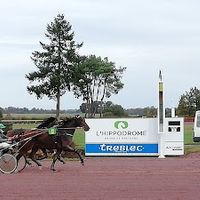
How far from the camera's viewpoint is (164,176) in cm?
1784

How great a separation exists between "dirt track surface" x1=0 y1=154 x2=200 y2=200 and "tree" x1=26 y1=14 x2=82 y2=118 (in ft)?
211

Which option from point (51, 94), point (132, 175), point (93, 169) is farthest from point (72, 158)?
point (51, 94)

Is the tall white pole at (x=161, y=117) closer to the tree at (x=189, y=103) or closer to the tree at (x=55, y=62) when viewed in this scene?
the tree at (x=55, y=62)

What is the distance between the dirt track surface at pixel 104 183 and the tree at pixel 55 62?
6421 cm

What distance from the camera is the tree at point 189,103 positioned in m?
105

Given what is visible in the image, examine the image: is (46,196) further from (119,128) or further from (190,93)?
(190,93)

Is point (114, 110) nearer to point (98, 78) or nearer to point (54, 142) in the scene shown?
point (98, 78)

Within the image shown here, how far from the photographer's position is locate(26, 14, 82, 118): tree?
8569cm

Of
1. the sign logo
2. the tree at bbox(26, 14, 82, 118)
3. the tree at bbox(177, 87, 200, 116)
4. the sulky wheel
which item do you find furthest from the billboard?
the tree at bbox(177, 87, 200, 116)

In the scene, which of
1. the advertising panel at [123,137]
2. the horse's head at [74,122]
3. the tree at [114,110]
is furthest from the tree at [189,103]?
the horse's head at [74,122]

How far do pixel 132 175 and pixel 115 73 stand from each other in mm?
85026

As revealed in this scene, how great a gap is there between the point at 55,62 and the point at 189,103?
3011 centimetres

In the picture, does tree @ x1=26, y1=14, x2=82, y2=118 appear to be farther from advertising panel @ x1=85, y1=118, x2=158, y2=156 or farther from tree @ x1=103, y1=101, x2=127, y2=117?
advertising panel @ x1=85, y1=118, x2=158, y2=156

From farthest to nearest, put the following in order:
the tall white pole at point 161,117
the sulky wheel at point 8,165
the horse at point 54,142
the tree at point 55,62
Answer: the tree at point 55,62 → the tall white pole at point 161,117 → the horse at point 54,142 → the sulky wheel at point 8,165
